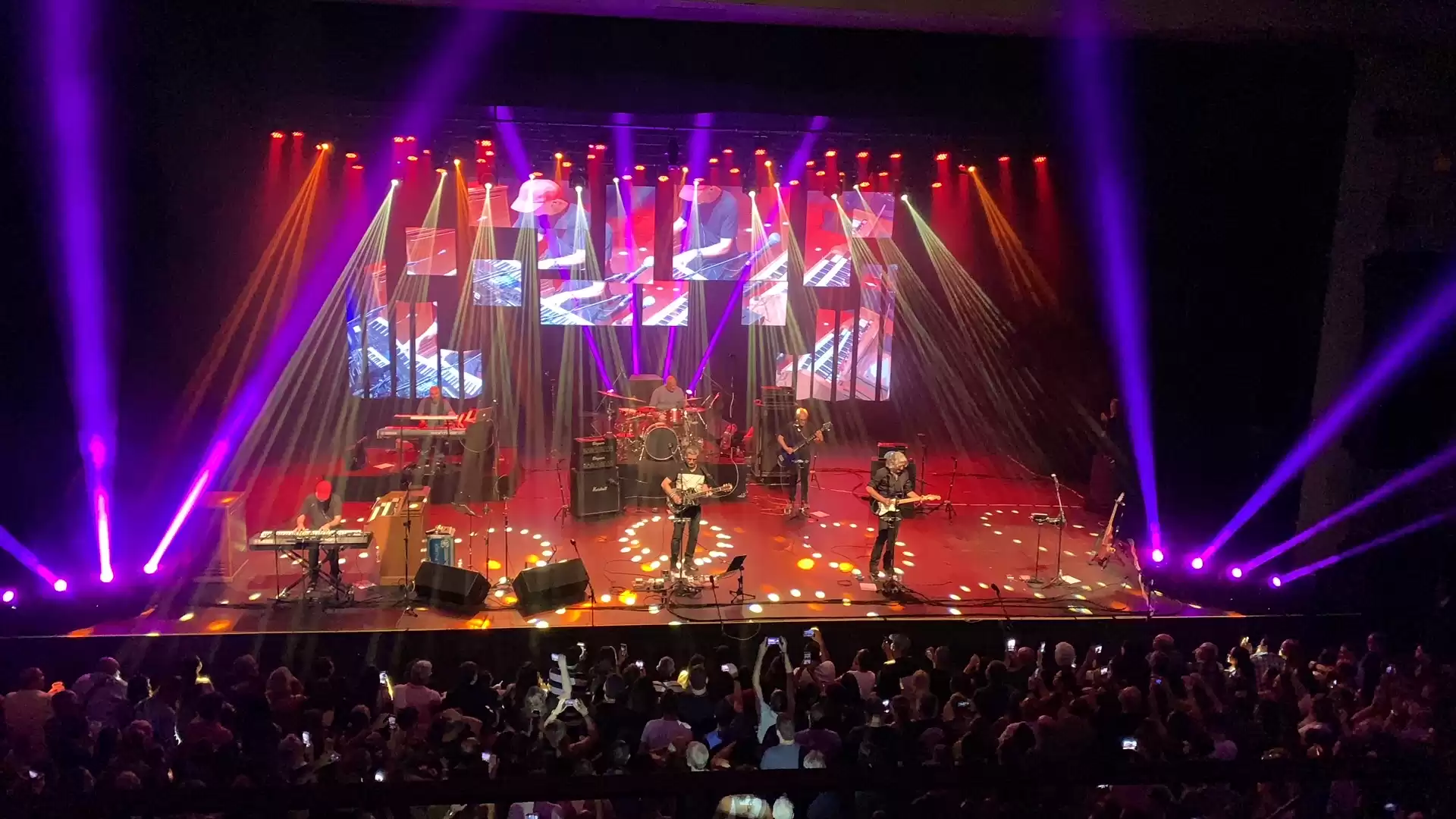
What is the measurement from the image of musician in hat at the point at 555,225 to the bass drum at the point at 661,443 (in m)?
5.19

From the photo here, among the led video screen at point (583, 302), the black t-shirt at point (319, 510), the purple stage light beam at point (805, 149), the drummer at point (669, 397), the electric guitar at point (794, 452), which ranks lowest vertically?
the black t-shirt at point (319, 510)

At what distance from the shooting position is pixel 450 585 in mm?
7520

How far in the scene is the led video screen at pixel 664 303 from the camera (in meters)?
15.3

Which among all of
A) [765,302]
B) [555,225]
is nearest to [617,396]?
[555,225]

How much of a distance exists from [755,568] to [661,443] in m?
2.63

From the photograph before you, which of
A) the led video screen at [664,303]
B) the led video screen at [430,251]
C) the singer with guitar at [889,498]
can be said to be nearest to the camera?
the singer with guitar at [889,498]

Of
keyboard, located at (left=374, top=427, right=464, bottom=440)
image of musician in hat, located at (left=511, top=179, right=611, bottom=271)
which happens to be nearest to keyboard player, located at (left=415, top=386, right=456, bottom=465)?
keyboard, located at (left=374, top=427, right=464, bottom=440)

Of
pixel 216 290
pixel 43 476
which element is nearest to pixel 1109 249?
pixel 216 290

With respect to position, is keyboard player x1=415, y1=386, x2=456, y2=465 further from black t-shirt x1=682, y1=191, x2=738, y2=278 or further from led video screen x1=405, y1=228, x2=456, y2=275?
black t-shirt x1=682, y1=191, x2=738, y2=278

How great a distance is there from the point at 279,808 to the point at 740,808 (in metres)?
2.49

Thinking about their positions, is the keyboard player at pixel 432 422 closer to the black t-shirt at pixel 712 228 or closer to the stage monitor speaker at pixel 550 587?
the stage monitor speaker at pixel 550 587

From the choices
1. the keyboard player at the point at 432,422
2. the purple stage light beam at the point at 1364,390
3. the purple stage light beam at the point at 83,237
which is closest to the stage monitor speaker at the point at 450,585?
the purple stage light beam at the point at 83,237

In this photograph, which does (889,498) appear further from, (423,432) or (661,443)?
(423,432)

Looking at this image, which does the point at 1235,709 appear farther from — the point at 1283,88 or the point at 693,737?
the point at 1283,88
